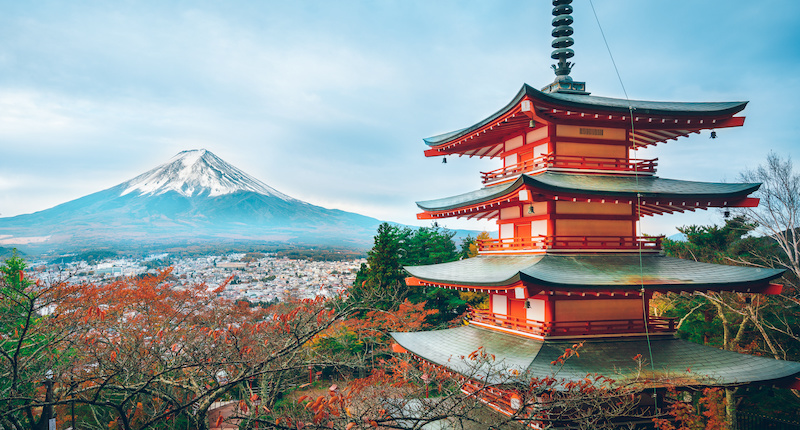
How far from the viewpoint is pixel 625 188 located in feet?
30.2

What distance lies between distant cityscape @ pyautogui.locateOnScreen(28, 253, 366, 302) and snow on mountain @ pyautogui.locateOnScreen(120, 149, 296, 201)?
179 ft

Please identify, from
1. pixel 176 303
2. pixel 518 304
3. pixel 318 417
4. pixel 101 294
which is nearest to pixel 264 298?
pixel 176 303

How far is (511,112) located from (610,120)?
2.34 metres

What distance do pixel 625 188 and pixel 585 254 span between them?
161cm

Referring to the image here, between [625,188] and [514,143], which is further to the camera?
[514,143]

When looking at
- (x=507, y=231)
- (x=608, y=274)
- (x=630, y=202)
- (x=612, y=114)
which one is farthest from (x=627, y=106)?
(x=507, y=231)

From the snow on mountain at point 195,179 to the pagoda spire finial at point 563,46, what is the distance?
102490 mm

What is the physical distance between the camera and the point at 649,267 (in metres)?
9.25

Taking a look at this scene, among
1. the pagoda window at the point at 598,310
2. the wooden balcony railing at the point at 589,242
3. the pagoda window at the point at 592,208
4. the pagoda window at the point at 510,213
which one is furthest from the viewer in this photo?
the pagoda window at the point at 510,213

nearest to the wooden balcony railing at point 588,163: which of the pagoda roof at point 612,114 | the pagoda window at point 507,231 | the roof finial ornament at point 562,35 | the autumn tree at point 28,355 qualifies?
the pagoda roof at point 612,114

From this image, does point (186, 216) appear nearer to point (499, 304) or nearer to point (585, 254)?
point (499, 304)

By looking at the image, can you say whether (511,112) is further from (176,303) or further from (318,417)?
(176,303)

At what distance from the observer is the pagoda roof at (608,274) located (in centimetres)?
812

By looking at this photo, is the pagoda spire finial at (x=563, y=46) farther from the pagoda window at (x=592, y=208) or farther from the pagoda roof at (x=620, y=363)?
the pagoda roof at (x=620, y=363)
